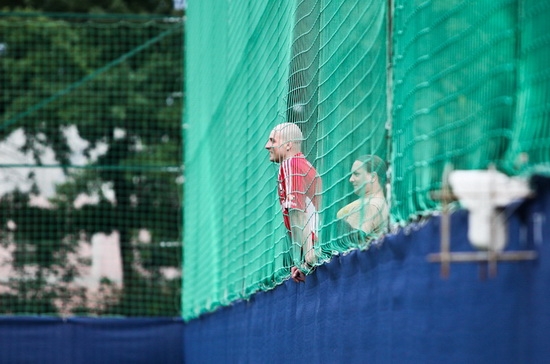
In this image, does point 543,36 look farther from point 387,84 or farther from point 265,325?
point 265,325

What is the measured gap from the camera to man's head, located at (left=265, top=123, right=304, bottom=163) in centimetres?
436

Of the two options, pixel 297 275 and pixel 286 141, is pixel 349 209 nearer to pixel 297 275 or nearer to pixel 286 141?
pixel 297 275

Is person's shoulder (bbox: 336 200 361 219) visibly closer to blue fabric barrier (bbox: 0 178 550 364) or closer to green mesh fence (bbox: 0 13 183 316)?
blue fabric barrier (bbox: 0 178 550 364)

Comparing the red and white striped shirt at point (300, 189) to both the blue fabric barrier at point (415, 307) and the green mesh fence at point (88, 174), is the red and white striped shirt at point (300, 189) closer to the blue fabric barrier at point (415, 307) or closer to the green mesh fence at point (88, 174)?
the blue fabric barrier at point (415, 307)

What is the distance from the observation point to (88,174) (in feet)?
51.8

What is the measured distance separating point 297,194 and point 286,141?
8.4 inches

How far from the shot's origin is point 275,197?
501cm

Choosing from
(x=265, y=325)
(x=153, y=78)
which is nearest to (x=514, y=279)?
(x=265, y=325)

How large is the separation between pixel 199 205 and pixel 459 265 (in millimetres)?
8049

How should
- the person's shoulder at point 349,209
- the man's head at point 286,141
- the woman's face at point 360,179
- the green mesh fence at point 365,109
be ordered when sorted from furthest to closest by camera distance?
the man's head at point 286,141, the person's shoulder at point 349,209, the woman's face at point 360,179, the green mesh fence at point 365,109

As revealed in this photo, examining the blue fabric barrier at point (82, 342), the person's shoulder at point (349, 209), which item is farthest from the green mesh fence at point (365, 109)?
the blue fabric barrier at point (82, 342)

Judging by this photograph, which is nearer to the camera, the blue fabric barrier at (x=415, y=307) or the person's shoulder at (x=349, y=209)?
the blue fabric barrier at (x=415, y=307)

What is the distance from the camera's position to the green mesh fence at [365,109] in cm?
208

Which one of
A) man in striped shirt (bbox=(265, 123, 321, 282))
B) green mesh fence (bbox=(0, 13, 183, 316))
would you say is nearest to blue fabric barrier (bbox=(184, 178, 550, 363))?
man in striped shirt (bbox=(265, 123, 321, 282))
